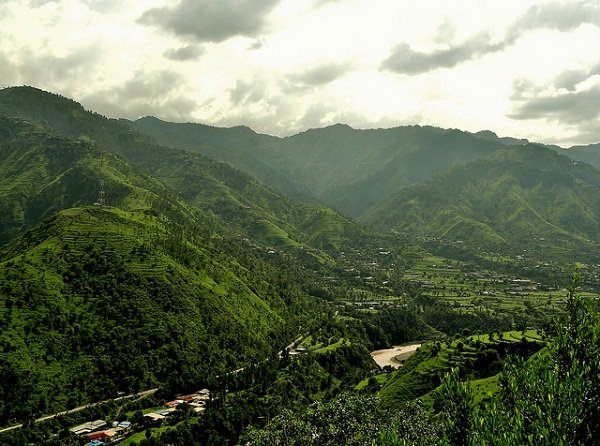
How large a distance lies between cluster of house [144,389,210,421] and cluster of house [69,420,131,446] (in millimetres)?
7742

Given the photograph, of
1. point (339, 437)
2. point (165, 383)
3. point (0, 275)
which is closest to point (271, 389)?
point (165, 383)

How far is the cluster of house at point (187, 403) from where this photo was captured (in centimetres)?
12991

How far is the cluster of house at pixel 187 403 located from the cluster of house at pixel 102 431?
25.4 feet

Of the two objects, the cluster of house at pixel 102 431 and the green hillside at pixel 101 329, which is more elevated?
the green hillside at pixel 101 329

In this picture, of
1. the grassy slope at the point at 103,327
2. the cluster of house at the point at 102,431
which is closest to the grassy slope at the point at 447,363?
the grassy slope at the point at 103,327

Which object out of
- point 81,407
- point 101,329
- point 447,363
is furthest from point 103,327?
point 447,363

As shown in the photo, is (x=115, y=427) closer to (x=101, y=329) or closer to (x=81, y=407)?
(x=81, y=407)

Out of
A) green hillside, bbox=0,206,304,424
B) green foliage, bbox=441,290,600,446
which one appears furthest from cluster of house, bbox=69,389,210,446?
green foliage, bbox=441,290,600,446

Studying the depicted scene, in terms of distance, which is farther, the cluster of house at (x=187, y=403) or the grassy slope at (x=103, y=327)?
the grassy slope at (x=103, y=327)

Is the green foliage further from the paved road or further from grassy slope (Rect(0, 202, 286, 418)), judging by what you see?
grassy slope (Rect(0, 202, 286, 418))

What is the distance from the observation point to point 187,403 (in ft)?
447

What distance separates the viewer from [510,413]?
31547 mm

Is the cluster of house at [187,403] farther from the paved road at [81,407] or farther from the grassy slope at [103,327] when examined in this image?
the paved road at [81,407]

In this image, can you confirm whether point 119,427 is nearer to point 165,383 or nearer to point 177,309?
point 165,383
